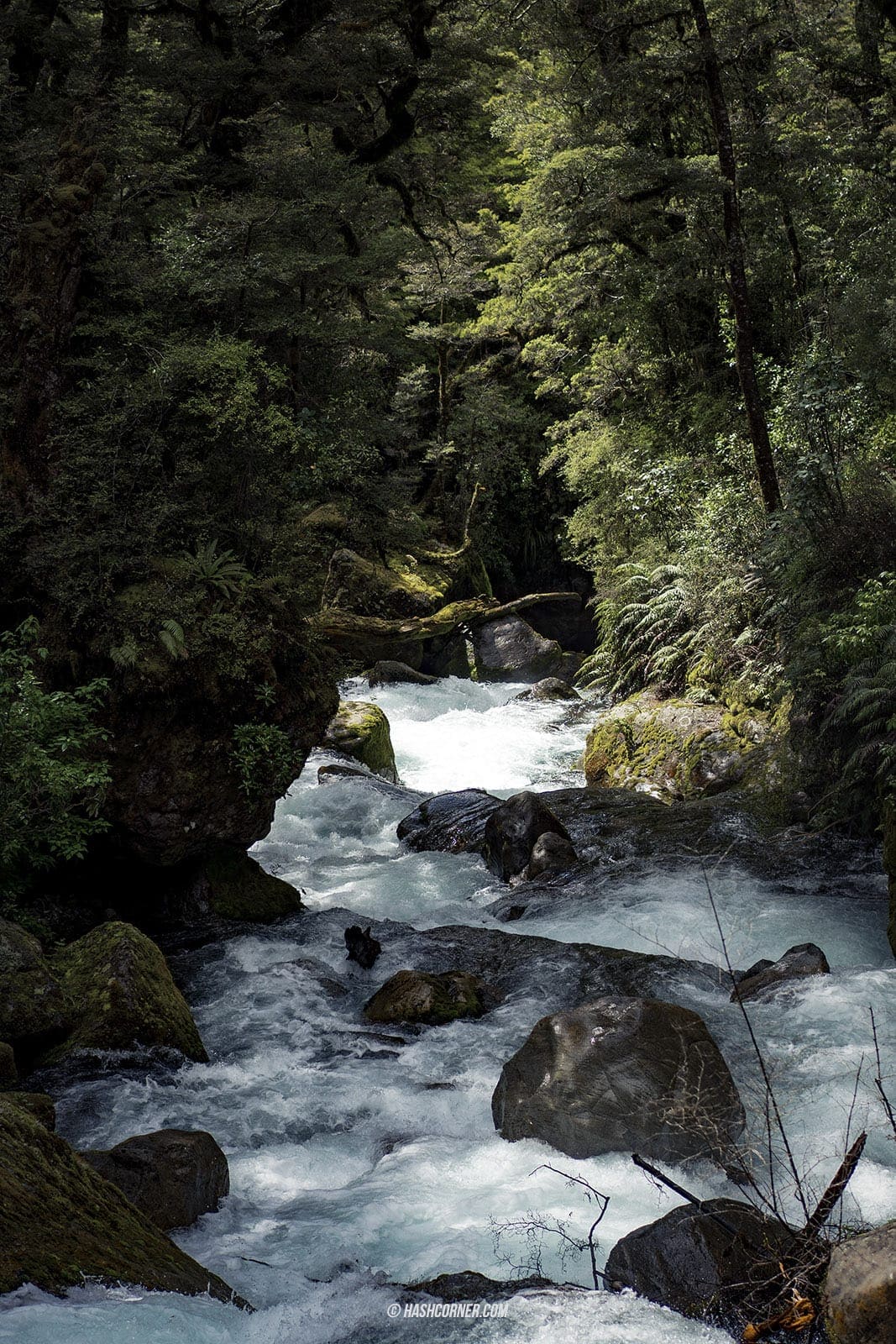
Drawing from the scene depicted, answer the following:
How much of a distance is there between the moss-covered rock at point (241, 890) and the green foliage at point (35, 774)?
184 cm

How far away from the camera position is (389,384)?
23.5 metres

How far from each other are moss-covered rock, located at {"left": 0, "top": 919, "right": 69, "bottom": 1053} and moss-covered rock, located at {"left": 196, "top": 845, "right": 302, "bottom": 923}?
3.04 meters

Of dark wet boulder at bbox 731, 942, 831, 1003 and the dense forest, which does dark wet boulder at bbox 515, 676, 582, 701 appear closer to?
the dense forest

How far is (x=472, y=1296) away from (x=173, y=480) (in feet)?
24.6

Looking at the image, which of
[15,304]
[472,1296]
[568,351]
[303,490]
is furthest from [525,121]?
[472,1296]

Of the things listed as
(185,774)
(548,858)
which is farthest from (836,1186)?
(548,858)

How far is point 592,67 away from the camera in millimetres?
15789

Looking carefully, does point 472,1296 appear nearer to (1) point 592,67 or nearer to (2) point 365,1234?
(2) point 365,1234

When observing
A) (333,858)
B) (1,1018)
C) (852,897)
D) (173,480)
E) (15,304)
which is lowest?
(852,897)

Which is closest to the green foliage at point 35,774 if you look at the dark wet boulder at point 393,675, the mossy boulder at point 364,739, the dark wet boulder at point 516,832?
the dark wet boulder at point 516,832

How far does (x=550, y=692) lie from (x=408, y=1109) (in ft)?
44.6

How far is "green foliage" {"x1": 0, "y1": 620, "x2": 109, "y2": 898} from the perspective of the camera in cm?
639

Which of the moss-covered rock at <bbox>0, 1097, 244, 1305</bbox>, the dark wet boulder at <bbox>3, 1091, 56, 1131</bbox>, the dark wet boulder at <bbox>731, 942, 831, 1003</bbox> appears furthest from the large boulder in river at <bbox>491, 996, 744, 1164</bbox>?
the dark wet boulder at <bbox>3, 1091, 56, 1131</bbox>

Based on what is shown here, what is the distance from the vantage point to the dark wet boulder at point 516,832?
10.2 metres
